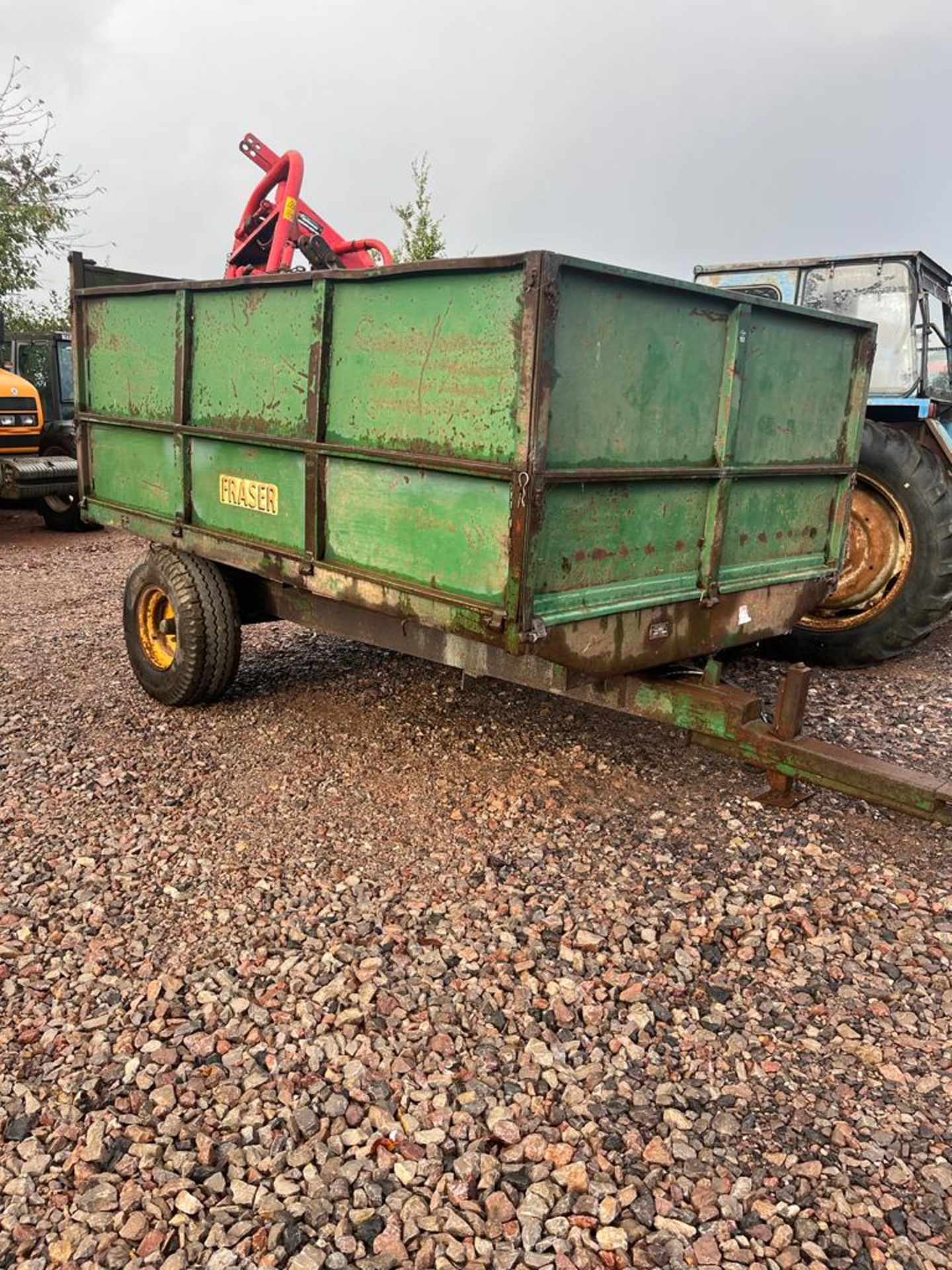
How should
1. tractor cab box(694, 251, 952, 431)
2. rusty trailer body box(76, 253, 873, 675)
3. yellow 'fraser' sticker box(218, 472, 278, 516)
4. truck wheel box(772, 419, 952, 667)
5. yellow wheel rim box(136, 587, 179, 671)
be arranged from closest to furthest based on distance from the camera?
rusty trailer body box(76, 253, 873, 675)
yellow 'fraser' sticker box(218, 472, 278, 516)
yellow wheel rim box(136, 587, 179, 671)
truck wheel box(772, 419, 952, 667)
tractor cab box(694, 251, 952, 431)

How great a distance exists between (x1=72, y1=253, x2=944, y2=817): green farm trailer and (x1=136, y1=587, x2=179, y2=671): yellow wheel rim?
1.01ft

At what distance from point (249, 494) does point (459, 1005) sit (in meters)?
2.37

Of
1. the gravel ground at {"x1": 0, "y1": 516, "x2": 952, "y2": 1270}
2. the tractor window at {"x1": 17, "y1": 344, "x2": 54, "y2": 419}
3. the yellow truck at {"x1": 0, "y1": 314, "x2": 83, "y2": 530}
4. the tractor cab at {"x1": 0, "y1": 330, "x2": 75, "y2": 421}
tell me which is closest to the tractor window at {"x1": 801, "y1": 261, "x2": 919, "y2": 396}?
the gravel ground at {"x1": 0, "y1": 516, "x2": 952, "y2": 1270}

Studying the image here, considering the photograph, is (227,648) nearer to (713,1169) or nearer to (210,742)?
(210,742)

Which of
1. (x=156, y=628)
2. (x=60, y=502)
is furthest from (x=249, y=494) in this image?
(x=60, y=502)

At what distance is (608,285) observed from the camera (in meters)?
2.93

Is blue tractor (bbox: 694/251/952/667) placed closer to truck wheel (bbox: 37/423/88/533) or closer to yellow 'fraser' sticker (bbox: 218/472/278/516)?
yellow 'fraser' sticker (bbox: 218/472/278/516)

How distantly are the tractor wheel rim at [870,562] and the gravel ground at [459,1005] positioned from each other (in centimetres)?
119

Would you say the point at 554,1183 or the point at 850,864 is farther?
the point at 850,864

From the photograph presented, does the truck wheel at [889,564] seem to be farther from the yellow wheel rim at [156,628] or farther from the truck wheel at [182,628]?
the yellow wheel rim at [156,628]

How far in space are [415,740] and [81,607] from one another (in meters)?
3.83

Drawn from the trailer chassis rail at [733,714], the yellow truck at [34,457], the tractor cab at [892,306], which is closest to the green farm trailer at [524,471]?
the trailer chassis rail at [733,714]

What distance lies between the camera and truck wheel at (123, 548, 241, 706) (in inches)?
179

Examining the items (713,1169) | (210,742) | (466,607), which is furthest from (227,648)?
(713,1169)
